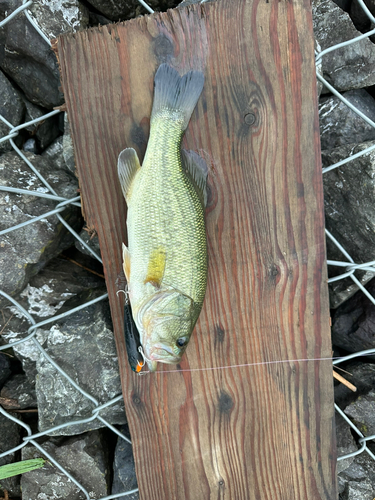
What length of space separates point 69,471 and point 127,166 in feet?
5.35

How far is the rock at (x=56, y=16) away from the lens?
1.81 metres

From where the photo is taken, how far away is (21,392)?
2029mm

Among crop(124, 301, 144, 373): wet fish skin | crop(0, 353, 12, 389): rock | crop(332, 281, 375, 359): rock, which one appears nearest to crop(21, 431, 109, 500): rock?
crop(0, 353, 12, 389): rock

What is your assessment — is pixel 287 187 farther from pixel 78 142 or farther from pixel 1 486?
pixel 1 486

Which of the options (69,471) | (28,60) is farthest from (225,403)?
(28,60)

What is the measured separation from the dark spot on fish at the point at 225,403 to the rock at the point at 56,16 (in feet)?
6.27

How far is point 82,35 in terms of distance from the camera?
1.49 metres

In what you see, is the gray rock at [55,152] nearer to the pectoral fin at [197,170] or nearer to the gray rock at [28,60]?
the gray rock at [28,60]

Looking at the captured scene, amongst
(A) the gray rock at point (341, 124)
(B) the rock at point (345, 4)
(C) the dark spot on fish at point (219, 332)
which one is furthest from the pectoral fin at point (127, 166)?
(B) the rock at point (345, 4)

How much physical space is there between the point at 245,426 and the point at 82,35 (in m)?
1.82

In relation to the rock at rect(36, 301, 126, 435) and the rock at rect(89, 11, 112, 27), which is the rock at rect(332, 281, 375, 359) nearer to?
the rock at rect(36, 301, 126, 435)

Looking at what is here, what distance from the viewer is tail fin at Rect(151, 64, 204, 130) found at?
144 cm

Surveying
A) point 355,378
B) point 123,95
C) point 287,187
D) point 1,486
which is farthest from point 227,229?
point 1,486

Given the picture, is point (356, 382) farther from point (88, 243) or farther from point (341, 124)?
point (88, 243)
